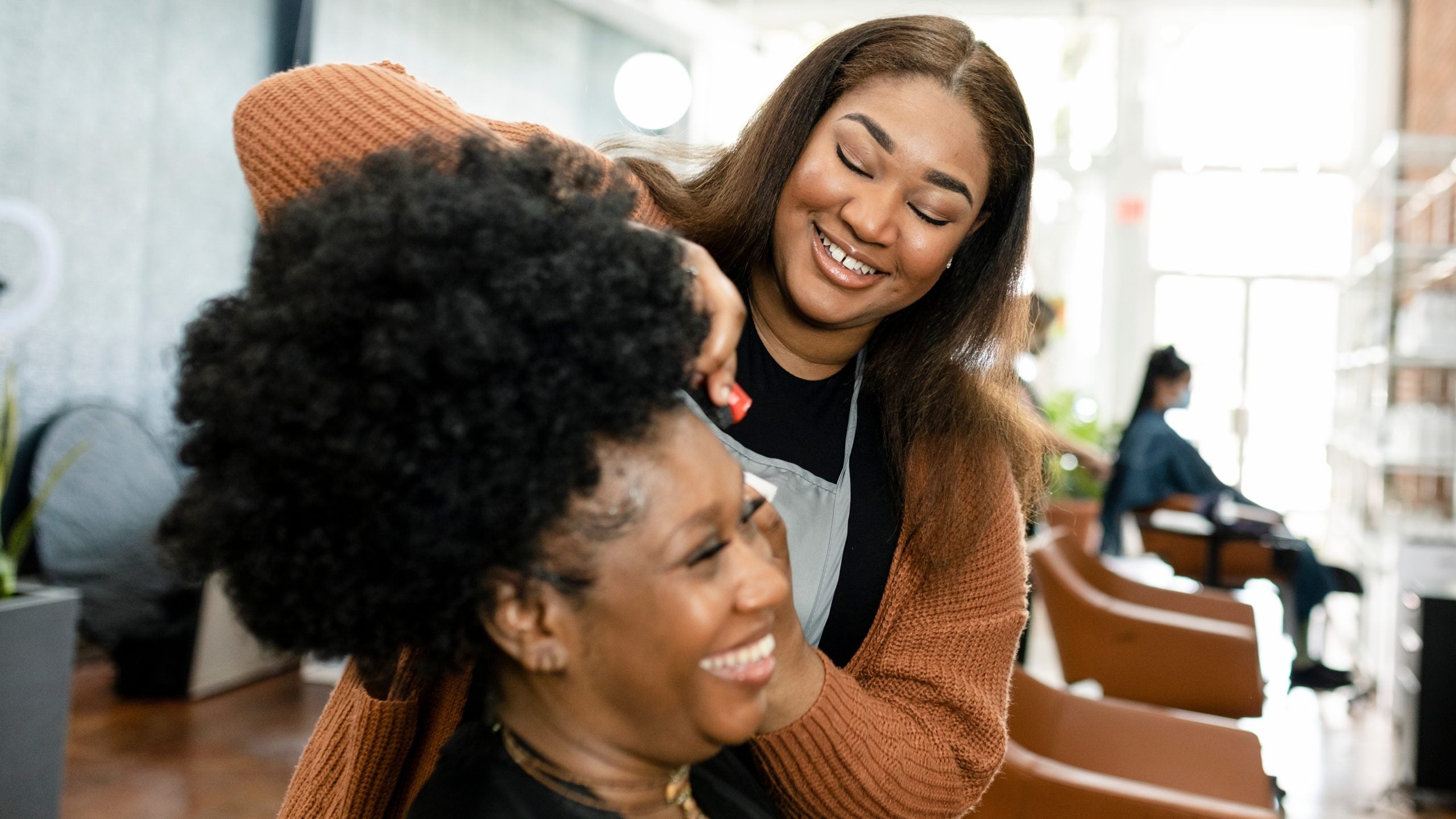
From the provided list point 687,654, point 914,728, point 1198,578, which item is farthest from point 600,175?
point 1198,578

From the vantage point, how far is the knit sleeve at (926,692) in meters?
1.03

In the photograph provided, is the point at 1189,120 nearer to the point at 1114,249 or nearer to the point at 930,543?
the point at 1114,249

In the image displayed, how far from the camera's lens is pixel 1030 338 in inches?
58.2

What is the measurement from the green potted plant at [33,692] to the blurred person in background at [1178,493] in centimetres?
384

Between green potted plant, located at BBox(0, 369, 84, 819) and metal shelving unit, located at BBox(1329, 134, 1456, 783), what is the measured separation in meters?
3.74

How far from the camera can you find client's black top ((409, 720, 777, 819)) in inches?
33.3

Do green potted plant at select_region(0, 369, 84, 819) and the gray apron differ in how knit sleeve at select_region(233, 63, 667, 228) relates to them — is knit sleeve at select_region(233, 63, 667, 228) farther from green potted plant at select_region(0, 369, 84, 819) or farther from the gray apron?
green potted plant at select_region(0, 369, 84, 819)

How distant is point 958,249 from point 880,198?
0.65 ft

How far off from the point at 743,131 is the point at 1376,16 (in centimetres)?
840

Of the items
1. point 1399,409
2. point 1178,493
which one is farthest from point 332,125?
point 1399,409

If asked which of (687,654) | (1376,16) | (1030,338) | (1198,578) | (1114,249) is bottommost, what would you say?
(1198,578)

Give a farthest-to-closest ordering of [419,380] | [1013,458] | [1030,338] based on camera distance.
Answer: [1030,338], [1013,458], [419,380]

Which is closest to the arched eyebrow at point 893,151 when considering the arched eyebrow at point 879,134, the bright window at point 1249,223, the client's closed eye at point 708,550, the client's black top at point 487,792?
the arched eyebrow at point 879,134

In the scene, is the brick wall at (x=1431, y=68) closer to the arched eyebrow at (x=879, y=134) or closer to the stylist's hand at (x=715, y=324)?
the arched eyebrow at (x=879, y=134)
